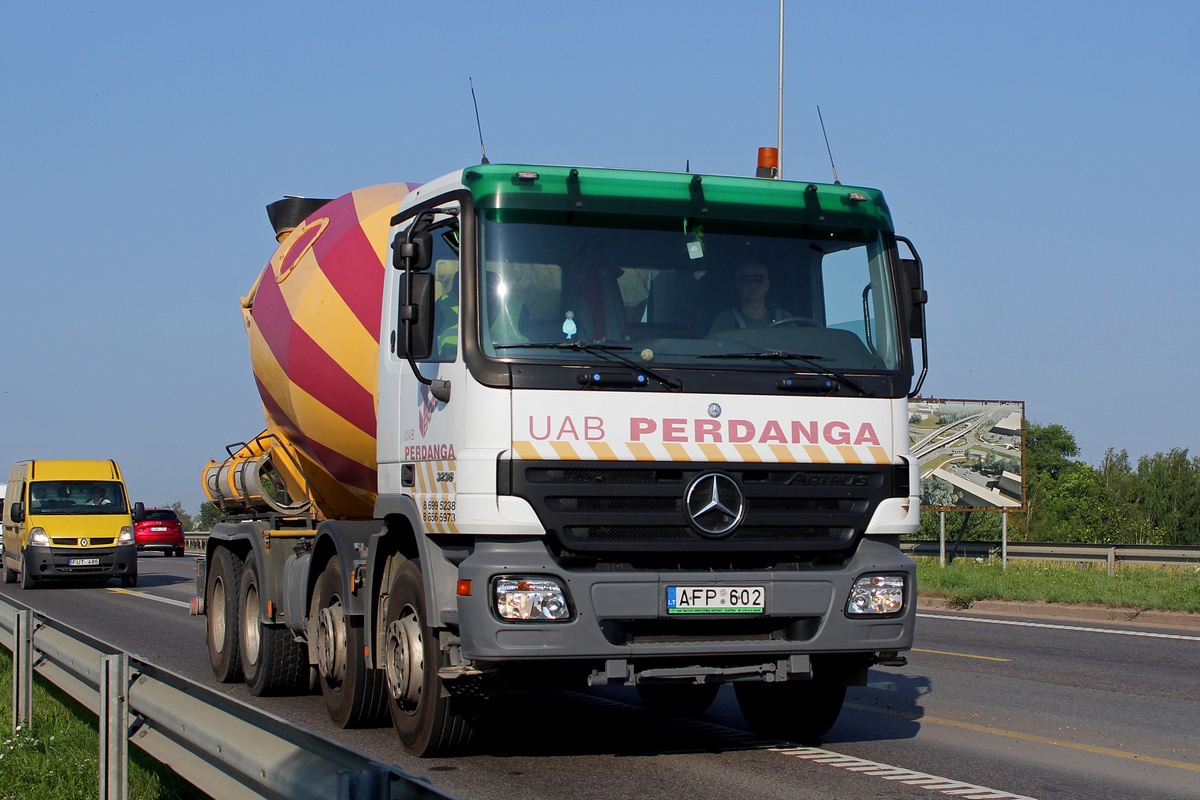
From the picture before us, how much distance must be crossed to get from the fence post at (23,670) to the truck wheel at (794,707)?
4.52 meters

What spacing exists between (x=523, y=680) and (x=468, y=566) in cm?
66

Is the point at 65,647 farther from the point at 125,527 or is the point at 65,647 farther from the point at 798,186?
the point at 125,527

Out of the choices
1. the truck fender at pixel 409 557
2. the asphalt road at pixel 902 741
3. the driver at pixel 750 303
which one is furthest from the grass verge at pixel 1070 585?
the truck fender at pixel 409 557

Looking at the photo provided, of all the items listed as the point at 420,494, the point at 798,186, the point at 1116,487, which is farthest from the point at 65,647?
the point at 1116,487

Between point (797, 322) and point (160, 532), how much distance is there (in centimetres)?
4612

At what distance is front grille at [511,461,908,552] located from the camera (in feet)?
21.5

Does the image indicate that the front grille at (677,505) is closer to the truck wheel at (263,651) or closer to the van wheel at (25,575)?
the truck wheel at (263,651)

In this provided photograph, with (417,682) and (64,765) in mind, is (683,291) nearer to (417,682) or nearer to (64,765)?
(417,682)

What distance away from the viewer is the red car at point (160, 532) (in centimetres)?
4962

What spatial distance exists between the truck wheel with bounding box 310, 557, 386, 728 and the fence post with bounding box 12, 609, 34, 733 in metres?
1.78

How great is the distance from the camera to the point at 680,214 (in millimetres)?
7152

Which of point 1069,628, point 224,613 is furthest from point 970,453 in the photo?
point 224,613

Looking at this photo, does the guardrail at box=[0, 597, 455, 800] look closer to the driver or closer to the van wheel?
the driver

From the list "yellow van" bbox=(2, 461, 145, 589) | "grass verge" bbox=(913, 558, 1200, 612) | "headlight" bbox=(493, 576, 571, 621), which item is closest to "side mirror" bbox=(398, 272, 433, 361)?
"headlight" bbox=(493, 576, 571, 621)
